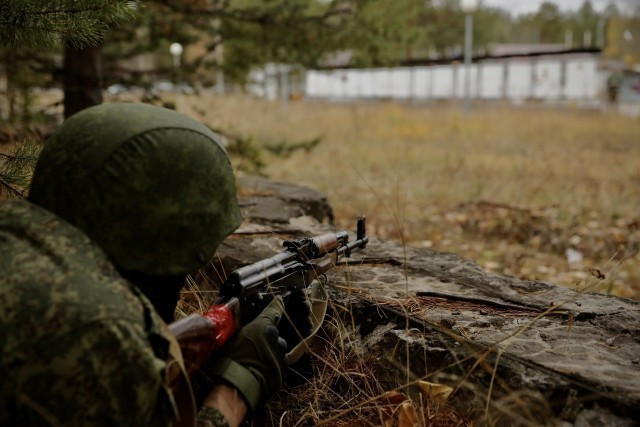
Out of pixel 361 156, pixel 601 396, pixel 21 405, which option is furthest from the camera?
pixel 361 156

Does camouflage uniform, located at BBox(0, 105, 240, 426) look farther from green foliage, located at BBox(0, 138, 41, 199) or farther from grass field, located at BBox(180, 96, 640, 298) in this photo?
grass field, located at BBox(180, 96, 640, 298)

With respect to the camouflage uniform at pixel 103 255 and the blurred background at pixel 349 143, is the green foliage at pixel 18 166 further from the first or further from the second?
the camouflage uniform at pixel 103 255

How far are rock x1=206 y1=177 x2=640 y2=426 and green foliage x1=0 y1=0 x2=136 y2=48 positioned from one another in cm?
133

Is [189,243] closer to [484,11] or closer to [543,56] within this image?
[543,56]

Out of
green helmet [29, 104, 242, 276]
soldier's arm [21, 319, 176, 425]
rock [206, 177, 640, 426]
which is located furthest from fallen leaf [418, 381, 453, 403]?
soldier's arm [21, 319, 176, 425]

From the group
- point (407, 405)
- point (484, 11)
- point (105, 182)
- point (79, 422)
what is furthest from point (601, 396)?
point (484, 11)

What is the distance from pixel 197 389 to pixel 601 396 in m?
1.22

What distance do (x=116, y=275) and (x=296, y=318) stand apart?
0.90 metres

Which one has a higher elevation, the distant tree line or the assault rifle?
the distant tree line

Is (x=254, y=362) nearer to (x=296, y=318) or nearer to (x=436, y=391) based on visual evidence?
(x=296, y=318)

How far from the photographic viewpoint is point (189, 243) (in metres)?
1.72

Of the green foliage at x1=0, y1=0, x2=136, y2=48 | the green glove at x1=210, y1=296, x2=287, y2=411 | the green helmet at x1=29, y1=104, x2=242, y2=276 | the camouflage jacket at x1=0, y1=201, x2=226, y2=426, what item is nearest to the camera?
the camouflage jacket at x1=0, y1=201, x2=226, y2=426

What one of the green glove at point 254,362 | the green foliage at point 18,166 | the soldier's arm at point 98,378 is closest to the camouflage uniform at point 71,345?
the soldier's arm at point 98,378

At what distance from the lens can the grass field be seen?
5168 mm
